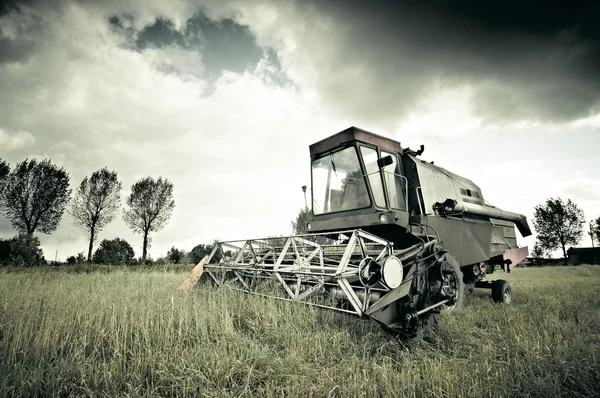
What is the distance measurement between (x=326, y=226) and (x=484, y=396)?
3.80m

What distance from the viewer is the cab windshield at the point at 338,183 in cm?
553

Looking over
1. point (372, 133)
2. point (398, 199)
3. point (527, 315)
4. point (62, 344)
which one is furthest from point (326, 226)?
point (62, 344)

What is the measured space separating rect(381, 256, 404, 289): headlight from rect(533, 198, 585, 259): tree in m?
50.5

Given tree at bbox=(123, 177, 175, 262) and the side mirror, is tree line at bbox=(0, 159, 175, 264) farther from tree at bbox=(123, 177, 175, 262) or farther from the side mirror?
the side mirror

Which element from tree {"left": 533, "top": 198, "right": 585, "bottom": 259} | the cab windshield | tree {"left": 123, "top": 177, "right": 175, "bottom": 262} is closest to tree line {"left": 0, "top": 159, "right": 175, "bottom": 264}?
tree {"left": 123, "top": 177, "right": 175, "bottom": 262}

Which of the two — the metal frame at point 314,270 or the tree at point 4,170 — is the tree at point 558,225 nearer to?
the metal frame at point 314,270

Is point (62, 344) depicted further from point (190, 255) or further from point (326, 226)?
point (190, 255)

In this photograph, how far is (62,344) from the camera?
300 centimetres

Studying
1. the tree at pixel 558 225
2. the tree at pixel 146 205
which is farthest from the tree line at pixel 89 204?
the tree at pixel 558 225

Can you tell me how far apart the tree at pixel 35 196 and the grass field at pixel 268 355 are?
2567 cm

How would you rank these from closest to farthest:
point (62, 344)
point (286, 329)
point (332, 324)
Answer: point (62, 344)
point (286, 329)
point (332, 324)

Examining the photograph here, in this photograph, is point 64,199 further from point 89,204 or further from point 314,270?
point 314,270

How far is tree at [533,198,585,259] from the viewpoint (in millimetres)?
39875

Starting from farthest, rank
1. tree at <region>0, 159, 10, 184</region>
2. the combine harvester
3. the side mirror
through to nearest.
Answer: tree at <region>0, 159, 10, 184</region> → the side mirror → the combine harvester
